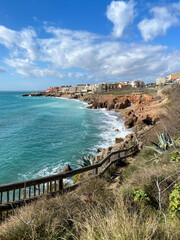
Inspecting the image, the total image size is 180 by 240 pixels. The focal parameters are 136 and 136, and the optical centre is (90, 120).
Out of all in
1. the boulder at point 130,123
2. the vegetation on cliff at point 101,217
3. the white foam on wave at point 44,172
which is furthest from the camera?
the boulder at point 130,123

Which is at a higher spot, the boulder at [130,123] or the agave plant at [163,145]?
the agave plant at [163,145]

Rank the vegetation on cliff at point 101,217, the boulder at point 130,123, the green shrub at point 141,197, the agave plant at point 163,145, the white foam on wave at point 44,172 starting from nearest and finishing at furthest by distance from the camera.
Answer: the vegetation on cliff at point 101,217 < the green shrub at point 141,197 < the agave plant at point 163,145 < the white foam on wave at point 44,172 < the boulder at point 130,123

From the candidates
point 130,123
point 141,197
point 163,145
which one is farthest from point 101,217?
point 130,123

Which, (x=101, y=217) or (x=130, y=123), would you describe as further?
(x=130, y=123)

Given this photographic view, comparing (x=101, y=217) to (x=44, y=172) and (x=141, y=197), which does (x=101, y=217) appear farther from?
(x=44, y=172)

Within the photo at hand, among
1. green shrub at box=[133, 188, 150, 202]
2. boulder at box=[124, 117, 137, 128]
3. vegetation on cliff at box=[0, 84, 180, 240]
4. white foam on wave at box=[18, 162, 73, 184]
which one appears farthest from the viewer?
boulder at box=[124, 117, 137, 128]

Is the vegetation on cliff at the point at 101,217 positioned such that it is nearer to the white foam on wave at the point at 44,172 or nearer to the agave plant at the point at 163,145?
the agave plant at the point at 163,145

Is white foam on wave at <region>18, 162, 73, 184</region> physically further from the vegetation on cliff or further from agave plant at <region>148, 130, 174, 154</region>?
the vegetation on cliff

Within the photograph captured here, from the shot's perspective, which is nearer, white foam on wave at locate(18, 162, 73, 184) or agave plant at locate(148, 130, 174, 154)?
agave plant at locate(148, 130, 174, 154)

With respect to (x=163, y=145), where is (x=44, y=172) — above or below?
below

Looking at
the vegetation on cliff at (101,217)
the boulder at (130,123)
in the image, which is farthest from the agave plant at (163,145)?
the boulder at (130,123)

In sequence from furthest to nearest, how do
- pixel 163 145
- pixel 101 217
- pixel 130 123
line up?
pixel 130 123 → pixel 163 145 → pixel 101 217

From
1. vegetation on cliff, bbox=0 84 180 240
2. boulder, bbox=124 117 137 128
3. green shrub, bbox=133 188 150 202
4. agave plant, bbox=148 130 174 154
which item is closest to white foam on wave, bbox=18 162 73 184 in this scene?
agave plant, bbox=148 130 174 154

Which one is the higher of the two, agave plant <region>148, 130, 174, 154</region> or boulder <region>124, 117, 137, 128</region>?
agave plant <region>148, 130, 174, 154</region>
